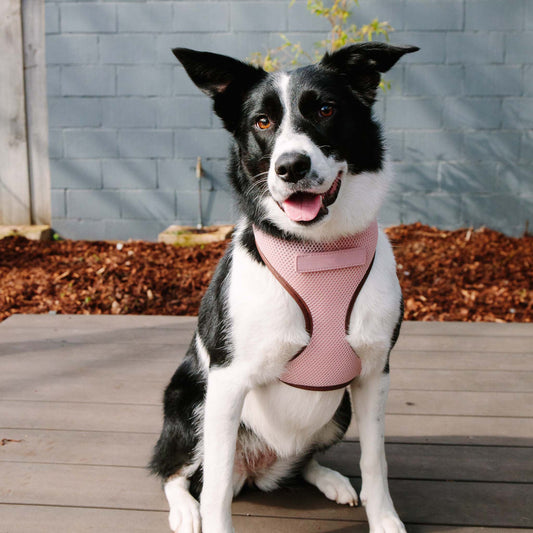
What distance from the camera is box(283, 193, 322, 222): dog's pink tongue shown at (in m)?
1.50

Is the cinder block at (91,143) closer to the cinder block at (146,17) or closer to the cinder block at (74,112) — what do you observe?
the cinder block at (74,112)

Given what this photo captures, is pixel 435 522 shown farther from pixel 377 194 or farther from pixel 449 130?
pixel 449 130

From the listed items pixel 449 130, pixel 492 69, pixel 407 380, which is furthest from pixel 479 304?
pixel 492 69

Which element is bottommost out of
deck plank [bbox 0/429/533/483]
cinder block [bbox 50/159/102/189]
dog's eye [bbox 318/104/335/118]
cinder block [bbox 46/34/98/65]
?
deck plank [bbox 0/429/533/483]

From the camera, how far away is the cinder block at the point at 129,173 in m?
4.97

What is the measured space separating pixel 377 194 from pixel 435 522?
0.91 m

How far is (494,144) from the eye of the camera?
4.82 meters

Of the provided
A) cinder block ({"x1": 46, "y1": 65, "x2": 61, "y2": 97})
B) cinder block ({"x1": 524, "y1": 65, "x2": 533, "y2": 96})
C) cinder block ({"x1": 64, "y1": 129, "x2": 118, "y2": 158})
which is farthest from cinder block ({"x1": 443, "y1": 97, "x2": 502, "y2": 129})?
cinder block ({"x1": 46, "y1": 65, "x2": 61, "y2": 97})

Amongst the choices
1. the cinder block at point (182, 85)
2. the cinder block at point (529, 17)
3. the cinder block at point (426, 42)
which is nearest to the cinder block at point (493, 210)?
the cinder block at point (426, 42)

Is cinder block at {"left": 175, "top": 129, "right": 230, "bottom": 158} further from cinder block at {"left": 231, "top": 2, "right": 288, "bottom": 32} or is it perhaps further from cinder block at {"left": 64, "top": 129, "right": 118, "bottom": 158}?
cinder block at {"left": 231, "top": 2, "right": 288, "bottom": 32}

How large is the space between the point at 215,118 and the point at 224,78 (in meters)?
3.26

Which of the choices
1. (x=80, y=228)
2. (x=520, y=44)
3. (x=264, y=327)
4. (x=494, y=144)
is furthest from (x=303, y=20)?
(x=264, y=327)

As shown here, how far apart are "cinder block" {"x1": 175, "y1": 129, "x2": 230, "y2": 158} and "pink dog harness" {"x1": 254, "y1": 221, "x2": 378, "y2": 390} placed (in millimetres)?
3439

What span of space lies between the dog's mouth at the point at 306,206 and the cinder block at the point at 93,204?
12.3ft
